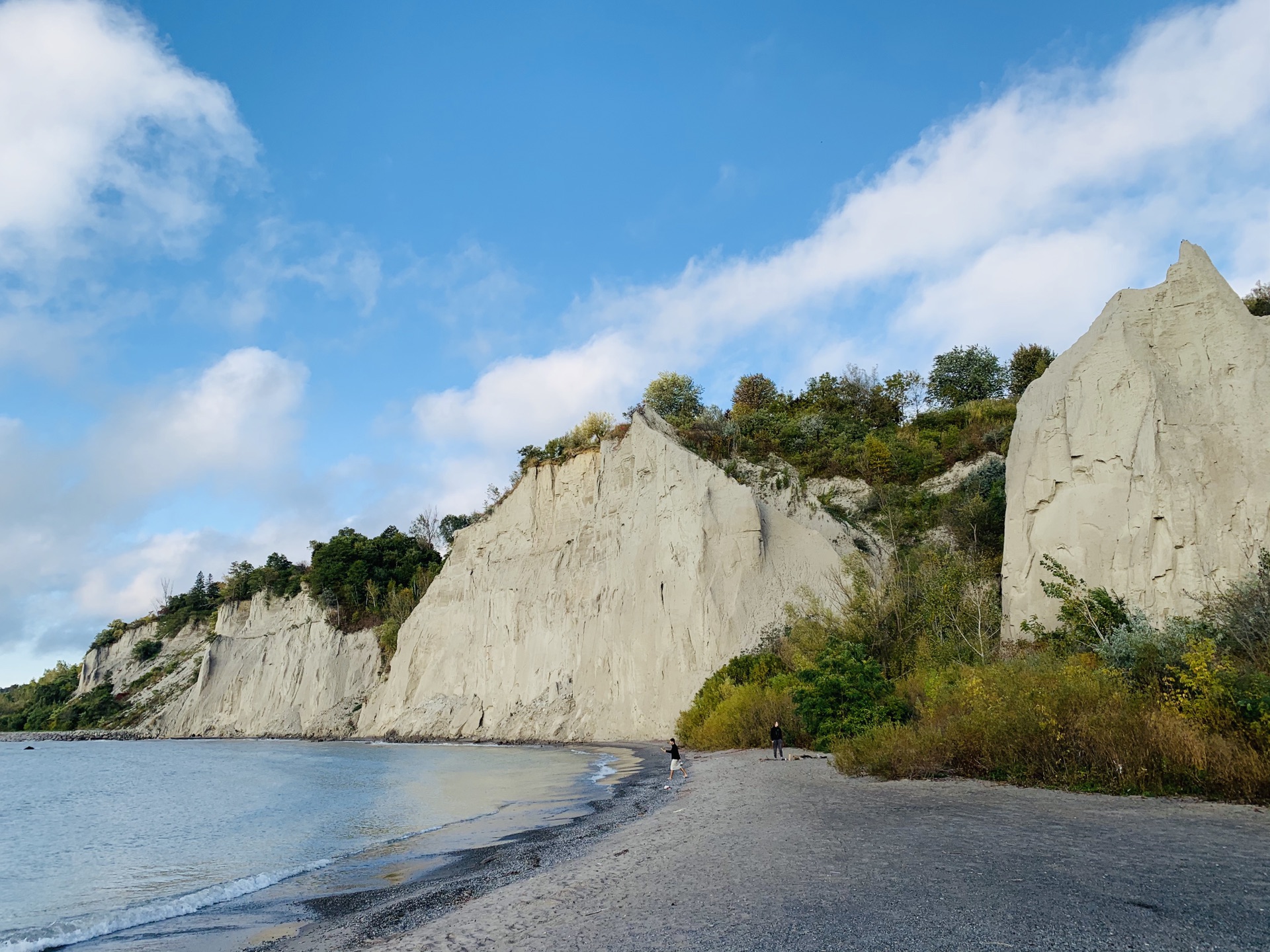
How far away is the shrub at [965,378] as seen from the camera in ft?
182

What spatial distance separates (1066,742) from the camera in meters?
11.0

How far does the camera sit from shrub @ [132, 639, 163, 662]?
75688 millimetres

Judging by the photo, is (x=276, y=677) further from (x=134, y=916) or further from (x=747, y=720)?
(x=134, y=916)

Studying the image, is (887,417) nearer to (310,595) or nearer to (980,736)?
(980,736)

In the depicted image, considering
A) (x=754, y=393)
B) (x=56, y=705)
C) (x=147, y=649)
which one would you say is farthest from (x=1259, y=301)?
(x=56, y=705)

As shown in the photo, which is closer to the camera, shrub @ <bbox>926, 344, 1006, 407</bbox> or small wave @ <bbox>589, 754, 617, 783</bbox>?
small wave @ <bbox>589, 754, 617, 783</bbox>

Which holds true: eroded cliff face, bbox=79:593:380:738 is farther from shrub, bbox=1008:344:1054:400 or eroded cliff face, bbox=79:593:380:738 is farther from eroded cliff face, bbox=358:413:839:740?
shrub, bbox=1008:344:1054:400

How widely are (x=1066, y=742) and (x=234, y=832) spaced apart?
16.8 m

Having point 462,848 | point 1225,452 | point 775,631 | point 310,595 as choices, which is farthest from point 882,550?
point 310,595

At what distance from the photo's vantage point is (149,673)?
74.4m

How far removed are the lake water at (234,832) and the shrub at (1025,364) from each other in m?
38.8

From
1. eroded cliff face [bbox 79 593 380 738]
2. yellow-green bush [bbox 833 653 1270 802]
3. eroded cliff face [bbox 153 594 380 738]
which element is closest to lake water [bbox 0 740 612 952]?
yellow-green bush [bbox 833 653 1270 802]

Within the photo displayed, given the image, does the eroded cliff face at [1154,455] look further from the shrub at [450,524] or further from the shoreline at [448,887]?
the shrub at [450,524]

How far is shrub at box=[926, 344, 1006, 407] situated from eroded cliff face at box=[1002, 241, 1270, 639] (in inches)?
1366
